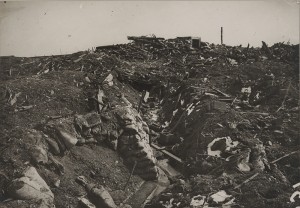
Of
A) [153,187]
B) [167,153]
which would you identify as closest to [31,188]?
[153,187]

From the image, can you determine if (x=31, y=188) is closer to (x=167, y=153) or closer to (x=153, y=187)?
(x=153, y=187)

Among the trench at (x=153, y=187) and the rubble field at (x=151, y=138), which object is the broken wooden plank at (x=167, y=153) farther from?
the trench at (x=153, y=187)

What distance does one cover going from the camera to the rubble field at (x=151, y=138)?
610 centimetres

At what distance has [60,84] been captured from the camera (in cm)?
923

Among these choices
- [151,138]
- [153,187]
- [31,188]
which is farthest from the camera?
[151,138]

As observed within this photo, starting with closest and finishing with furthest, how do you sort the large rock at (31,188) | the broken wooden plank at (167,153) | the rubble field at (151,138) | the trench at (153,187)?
1. the large rock at (31,188)
2. the rubble field at (151,138)
3. the trench at (153,187)
4. the broken wooden plank at (167,153)

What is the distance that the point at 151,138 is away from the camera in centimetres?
899

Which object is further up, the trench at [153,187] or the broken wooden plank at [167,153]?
the broken wooden plank at [167,153]

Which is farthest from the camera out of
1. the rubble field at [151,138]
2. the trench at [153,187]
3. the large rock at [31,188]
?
the trench at [153,187]

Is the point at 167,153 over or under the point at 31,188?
under

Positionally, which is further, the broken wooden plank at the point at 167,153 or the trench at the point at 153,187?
the broken wooden plank at the point at 167,153

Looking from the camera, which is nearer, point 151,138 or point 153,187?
point 153,187

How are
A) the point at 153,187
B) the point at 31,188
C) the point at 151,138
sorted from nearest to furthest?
the point at 31,188, the point at 153,187, the point at 151,138

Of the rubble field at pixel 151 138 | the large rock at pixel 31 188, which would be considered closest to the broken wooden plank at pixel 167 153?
the rubble field at pixel 151 138
